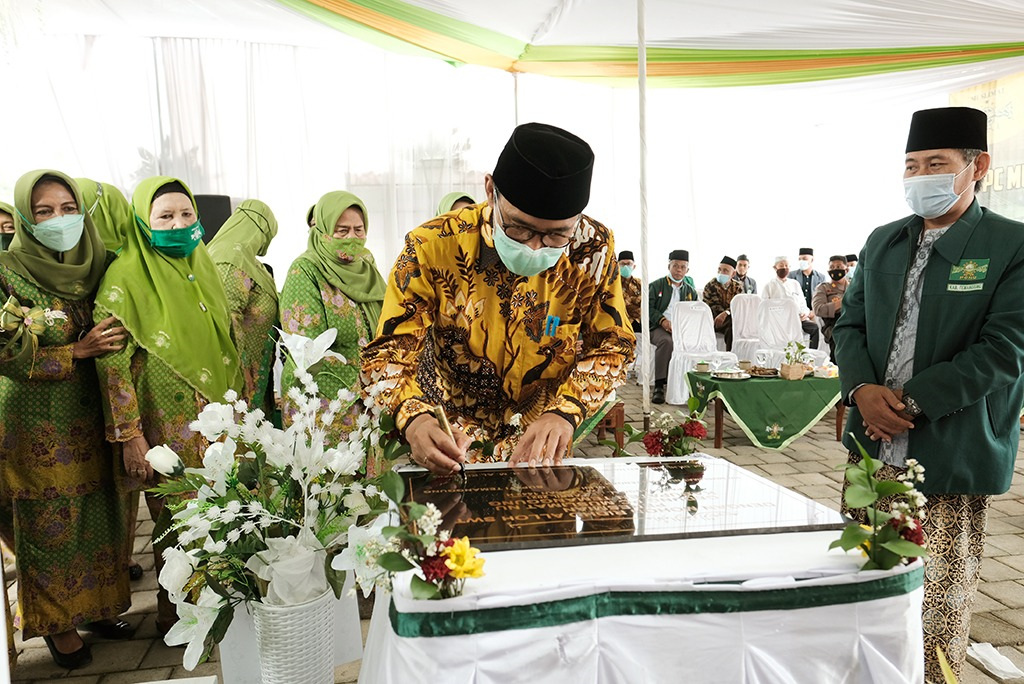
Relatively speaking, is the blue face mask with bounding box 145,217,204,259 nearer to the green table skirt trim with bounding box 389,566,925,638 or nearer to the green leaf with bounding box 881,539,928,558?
the green table skirt trim with bounding box 389,566,925,638

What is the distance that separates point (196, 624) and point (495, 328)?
0.79 meters

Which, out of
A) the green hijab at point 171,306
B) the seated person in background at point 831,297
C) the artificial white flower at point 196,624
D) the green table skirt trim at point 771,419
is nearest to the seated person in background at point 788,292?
the seated person in background at point 831,297

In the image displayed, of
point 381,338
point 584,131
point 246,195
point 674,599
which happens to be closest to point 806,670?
point 674,599

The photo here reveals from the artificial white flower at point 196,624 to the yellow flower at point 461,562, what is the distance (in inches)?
19.5

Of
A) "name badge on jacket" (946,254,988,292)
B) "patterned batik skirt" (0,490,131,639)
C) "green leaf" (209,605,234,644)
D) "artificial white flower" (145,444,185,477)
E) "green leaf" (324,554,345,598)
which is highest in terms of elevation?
"name badge on jacket" (946,254,988,292)

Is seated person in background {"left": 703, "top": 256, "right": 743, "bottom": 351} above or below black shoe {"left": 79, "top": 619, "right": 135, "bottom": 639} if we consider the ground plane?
above

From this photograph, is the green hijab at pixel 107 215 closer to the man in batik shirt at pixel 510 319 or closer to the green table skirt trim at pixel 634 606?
the man in batik shirt at pixel 510 319

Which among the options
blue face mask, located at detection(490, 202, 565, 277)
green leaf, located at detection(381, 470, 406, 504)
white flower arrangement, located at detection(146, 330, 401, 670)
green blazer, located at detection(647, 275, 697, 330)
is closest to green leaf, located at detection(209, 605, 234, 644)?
white flower arrangement, located at detection(146, 330, 401, 670)

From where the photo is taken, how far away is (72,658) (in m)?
2.49

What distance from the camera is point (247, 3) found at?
4.75 meters

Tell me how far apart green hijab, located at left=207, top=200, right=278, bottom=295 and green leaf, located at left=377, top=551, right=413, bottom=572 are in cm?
298

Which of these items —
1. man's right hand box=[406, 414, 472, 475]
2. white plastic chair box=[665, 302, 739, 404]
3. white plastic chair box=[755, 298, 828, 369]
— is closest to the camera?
man's right hand box=[406, 414, 472, 475]

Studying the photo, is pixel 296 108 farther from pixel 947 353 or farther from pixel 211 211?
pixel 947 353

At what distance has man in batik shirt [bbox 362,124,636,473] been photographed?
1.35 meters
